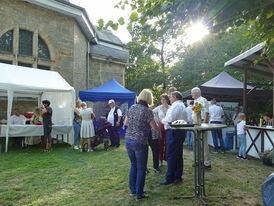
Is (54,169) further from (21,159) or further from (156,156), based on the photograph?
(156,156)

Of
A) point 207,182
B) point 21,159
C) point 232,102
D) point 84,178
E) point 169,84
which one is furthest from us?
point 169,84

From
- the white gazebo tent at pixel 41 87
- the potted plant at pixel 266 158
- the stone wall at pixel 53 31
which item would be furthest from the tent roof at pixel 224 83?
the stone wall at pixel 53 31

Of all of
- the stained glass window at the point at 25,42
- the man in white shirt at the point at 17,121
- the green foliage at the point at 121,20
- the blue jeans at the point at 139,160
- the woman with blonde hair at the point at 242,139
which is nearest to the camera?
the green foliage at the point at 121,20

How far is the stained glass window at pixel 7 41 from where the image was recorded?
380 inches

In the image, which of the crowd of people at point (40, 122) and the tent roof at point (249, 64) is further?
the crowd of people at point (40, 122)

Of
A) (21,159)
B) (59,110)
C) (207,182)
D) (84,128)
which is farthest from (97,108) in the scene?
(207,182)

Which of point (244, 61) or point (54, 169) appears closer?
point (54, 169)

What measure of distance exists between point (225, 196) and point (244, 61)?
5.60 m

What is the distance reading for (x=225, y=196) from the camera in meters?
3.31

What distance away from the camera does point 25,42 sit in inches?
410

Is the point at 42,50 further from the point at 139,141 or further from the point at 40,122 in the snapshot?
the point at 139,141

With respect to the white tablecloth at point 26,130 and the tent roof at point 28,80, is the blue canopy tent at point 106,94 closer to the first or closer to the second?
the tent roof at point 28,80

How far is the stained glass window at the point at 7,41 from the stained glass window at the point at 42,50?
128cm

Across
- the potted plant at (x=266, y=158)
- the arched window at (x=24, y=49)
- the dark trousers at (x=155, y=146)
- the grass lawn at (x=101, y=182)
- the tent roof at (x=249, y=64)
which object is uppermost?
the arched window at (x=24, y=49)
